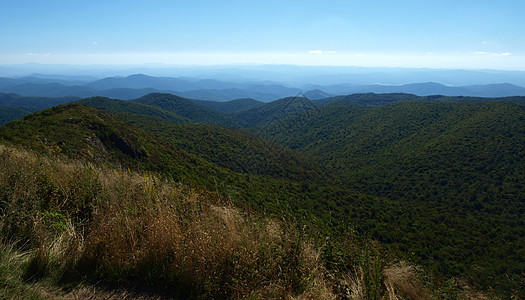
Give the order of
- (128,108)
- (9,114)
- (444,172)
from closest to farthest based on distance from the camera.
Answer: (444,172) < (128,108) < (9,114)

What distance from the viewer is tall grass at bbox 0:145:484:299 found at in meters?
2.20

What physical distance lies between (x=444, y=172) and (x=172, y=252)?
1580 inches

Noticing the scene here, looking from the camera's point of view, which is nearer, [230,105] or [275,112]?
[275,112]

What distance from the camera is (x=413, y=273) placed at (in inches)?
102

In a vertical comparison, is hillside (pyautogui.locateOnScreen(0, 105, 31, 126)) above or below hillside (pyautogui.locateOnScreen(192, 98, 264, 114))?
below

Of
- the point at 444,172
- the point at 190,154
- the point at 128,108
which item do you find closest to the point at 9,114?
the point at 128,108

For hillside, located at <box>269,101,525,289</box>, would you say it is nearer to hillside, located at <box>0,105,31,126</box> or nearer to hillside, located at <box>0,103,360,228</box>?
hillside, located at <box>0,103,360,228</box>

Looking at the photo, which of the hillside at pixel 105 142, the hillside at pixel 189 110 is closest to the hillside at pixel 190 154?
the hillside at pixel 105 142

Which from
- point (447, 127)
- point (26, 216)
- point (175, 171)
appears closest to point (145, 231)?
point (26, 216)

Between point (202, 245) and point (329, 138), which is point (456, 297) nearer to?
point (202, 245)

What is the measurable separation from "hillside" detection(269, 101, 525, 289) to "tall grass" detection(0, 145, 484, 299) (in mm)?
2475

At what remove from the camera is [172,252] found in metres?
2.47

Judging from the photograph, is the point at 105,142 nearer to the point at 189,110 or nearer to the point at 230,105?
the point at 189,110

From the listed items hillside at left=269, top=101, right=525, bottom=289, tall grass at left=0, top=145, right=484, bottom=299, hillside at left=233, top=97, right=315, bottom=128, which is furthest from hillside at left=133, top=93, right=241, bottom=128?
tall grass at left=0, top=145, right=484, bottom=299
